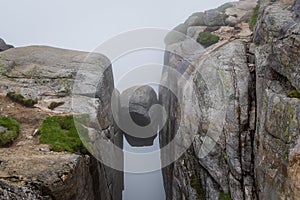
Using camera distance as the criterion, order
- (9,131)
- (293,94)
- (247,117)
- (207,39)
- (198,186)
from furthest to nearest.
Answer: (207,39) → (198,186) → (247,117) → (9,131) → (293,94)

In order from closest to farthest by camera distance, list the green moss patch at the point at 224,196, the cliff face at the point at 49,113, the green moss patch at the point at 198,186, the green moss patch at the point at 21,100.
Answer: the cliff face at the point at 49,113, the green moss patch at the point at 224,196, the green moss patch at the point at 198,186, the green moss patch at the point at 21,100

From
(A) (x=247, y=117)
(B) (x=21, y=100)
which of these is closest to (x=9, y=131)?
(B) (x=21, y=100)

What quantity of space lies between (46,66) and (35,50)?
4147 mm

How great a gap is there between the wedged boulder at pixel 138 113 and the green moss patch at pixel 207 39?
11446 millimetres

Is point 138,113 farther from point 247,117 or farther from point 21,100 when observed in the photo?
point 247,117

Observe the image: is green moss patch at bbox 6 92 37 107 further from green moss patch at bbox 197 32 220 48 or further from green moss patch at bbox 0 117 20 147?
green moss patch at bbox 197 32 220 48

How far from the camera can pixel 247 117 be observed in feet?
50.4

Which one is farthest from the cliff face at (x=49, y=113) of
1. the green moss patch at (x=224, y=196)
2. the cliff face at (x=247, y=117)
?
the green moss patch at (x=224, y=196)

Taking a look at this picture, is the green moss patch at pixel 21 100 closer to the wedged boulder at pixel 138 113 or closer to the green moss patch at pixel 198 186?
the green moss patch at pixel 198 186

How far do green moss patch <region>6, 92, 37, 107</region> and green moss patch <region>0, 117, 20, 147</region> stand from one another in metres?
2.81

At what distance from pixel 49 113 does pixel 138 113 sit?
16334mm

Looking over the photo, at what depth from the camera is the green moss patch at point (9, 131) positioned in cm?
1374

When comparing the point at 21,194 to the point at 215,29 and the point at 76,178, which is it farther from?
the point at 215,29

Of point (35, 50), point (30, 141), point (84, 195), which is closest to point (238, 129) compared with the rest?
A: point (84, 195)
